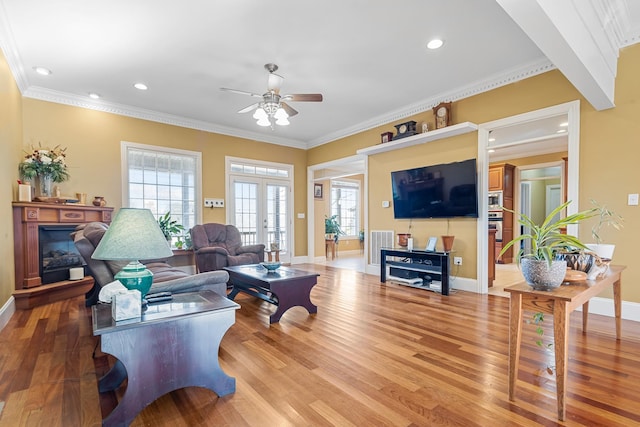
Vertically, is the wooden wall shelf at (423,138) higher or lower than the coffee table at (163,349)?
higher

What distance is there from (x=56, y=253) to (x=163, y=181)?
6.41 feet

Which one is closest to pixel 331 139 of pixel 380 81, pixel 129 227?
pixel 380 81

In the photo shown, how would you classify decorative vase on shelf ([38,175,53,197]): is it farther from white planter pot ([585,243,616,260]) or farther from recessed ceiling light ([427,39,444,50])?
white planter pot ([585,243,616,260])

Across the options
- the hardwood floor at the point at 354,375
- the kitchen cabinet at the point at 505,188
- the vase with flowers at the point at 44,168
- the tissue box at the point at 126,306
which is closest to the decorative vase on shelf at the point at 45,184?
the vase with flowers at the point at 44,168

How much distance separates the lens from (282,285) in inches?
125

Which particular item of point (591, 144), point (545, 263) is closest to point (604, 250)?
point (545, 263)

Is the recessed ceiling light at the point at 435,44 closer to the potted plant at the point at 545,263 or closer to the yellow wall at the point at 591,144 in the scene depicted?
the yellow wall at the point at 591,144

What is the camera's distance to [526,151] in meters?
7.03

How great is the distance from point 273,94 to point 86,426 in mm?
3316

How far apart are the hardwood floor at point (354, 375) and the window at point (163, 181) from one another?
98.8 inches

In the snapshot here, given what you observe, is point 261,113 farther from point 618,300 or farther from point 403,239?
point 618,300

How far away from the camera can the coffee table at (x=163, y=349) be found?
154cm

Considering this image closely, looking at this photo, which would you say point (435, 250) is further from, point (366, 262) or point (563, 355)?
point (563, 355)

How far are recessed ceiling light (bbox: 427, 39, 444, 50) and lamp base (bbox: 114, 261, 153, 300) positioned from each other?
136 inches
